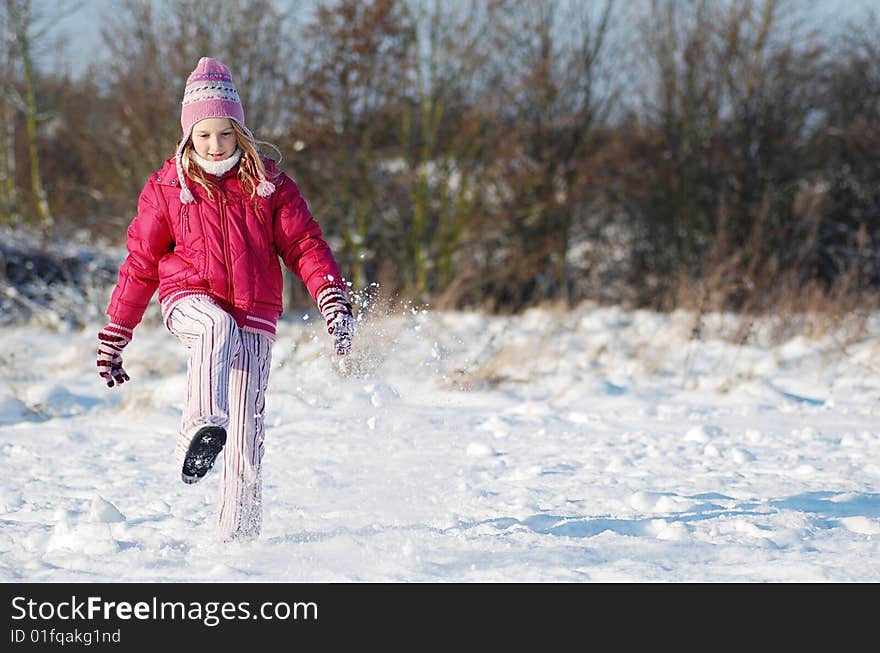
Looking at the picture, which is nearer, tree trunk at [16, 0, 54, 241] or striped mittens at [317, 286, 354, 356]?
striped mittens at [317, 286, 354, 356]

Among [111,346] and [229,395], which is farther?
[229,395]

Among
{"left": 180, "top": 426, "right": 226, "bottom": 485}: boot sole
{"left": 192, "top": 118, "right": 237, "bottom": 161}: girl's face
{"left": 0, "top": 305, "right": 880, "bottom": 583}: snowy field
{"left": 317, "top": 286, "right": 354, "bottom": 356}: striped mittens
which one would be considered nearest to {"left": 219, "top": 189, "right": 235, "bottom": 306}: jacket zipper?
{"left": 192, "top": 118, "right": 237, "bottom": 161}: girl's face

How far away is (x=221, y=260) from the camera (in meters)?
3.15

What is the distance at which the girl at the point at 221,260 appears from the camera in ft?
10.2

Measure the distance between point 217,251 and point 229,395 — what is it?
0.53 meters

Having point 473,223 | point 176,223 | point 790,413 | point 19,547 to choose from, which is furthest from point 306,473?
point 473,223

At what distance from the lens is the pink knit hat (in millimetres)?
3184

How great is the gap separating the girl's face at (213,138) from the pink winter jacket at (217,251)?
3.0 inches

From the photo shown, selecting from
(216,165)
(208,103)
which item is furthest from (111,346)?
(208,103)

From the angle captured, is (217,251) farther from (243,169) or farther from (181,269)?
(243,169)

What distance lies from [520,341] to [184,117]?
7076 mm

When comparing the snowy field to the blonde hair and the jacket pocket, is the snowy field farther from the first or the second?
the blonde hair

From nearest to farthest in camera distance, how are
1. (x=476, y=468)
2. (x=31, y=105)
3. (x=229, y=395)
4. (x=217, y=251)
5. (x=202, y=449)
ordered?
(x=202, y=449) → (x=217, y=251) → (x=229, y=395) → (x=476, y=468) → (x=31, y=105)
